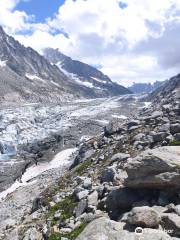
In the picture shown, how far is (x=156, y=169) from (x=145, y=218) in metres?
3.02

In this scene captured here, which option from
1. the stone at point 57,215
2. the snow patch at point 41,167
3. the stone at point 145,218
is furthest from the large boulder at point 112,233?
the snow patch at point 41,167

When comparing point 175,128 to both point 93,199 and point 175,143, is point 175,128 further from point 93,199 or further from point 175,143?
point 93,199

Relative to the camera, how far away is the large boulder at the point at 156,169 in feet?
57.0

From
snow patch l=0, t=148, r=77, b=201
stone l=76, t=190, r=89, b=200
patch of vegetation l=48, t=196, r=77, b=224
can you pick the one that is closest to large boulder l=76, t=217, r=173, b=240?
patch of vegetation l=48, t=196, r=77, b=224

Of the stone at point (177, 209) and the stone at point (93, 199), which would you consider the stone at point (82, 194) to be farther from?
the stone at point (177, 209)

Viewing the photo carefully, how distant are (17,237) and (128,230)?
10593mm

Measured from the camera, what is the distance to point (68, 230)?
19.9m

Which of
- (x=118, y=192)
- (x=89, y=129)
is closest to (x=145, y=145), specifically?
(x=118, y=192)

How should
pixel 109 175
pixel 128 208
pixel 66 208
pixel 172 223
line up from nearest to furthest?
pixel 172 223 → pixel 128 208 → pixel 66 208 → pixel 109 175

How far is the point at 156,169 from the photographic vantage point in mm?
17609

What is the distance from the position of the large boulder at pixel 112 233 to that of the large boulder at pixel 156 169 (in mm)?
2656

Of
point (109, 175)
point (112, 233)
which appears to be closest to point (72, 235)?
point (112, 233)

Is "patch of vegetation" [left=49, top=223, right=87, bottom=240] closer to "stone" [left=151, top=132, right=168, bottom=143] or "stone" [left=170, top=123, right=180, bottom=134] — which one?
"stone" [left=151, top=132, right=168, bottom=143]

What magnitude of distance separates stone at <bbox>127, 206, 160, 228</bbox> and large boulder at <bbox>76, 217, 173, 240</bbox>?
305mm
